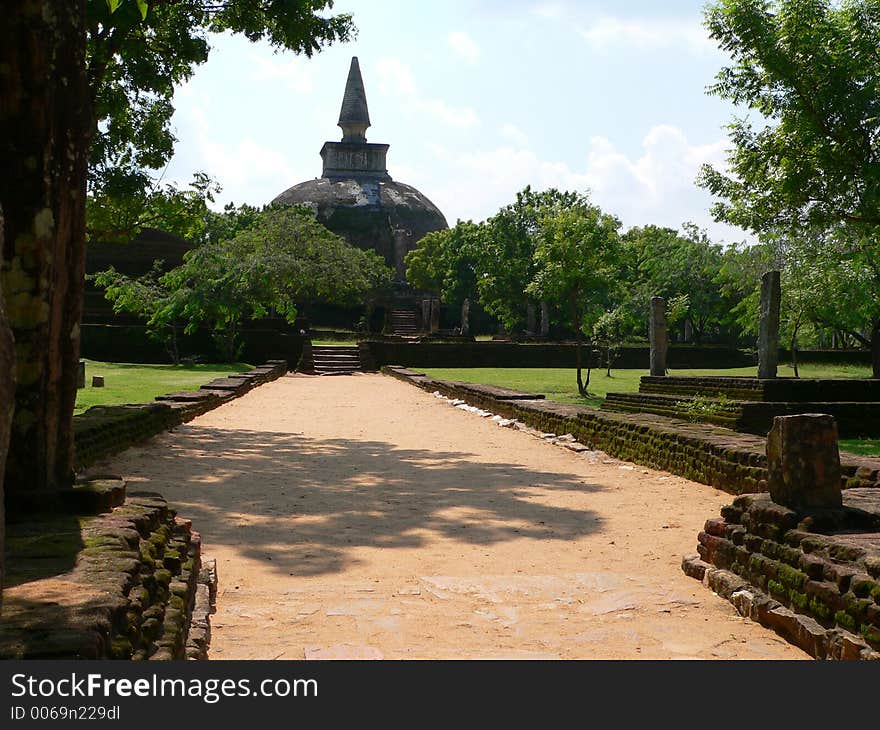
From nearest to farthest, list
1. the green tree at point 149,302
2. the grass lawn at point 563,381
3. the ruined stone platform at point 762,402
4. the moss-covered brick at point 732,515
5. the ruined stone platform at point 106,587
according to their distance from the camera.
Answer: the ruined stone platform at point 106,587 → the moss-covered brick at point 732,515 → the ruined stone platform at point 762,402 → the grass lawn at point 563,381 → the green tree at point 149,302

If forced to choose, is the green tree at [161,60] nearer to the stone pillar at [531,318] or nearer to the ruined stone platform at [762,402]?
the ruined stone platform at [762,402]

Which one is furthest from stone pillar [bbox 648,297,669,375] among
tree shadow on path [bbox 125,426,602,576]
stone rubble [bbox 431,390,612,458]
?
tree shadow on path [bbox 125,426,602,576]

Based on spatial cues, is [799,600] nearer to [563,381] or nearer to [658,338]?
[658,338]

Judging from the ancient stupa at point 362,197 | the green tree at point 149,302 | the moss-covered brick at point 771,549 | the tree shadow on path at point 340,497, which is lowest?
the tree shadow on path at point 340,497

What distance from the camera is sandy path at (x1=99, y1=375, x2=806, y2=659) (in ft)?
11.3

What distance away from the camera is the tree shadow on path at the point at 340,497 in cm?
522

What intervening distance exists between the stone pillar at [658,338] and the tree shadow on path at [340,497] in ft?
33.4

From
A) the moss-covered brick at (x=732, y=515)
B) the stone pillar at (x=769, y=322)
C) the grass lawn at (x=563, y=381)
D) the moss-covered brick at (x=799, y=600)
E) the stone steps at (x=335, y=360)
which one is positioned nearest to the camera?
the moss-covered brick at (x=799, y=600)

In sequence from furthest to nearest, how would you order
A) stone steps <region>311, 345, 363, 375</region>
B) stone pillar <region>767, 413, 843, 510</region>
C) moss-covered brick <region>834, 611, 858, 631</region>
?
stone steps <region>311, 345, 363, 375</region> < stone pillar <region>767, 413, 843, 510</region> < moss-covered brick <region>834, 611, 858, 631</region>

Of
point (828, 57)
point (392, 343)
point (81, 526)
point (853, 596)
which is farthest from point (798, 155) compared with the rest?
point (392, 343)

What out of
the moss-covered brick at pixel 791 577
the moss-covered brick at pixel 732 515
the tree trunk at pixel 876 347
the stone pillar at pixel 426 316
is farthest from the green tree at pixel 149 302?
the moss-covered brick at pixel 791 577

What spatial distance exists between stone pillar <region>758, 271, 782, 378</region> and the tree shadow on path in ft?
27.0

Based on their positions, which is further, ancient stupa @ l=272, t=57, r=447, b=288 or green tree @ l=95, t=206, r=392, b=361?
ancient stupa @ l=272, t=57, r=447, b=288

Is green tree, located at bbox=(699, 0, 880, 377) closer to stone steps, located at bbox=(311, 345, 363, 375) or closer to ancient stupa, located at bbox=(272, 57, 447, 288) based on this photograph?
stone steps, located at bbox=(311, 345, 363, 375)
